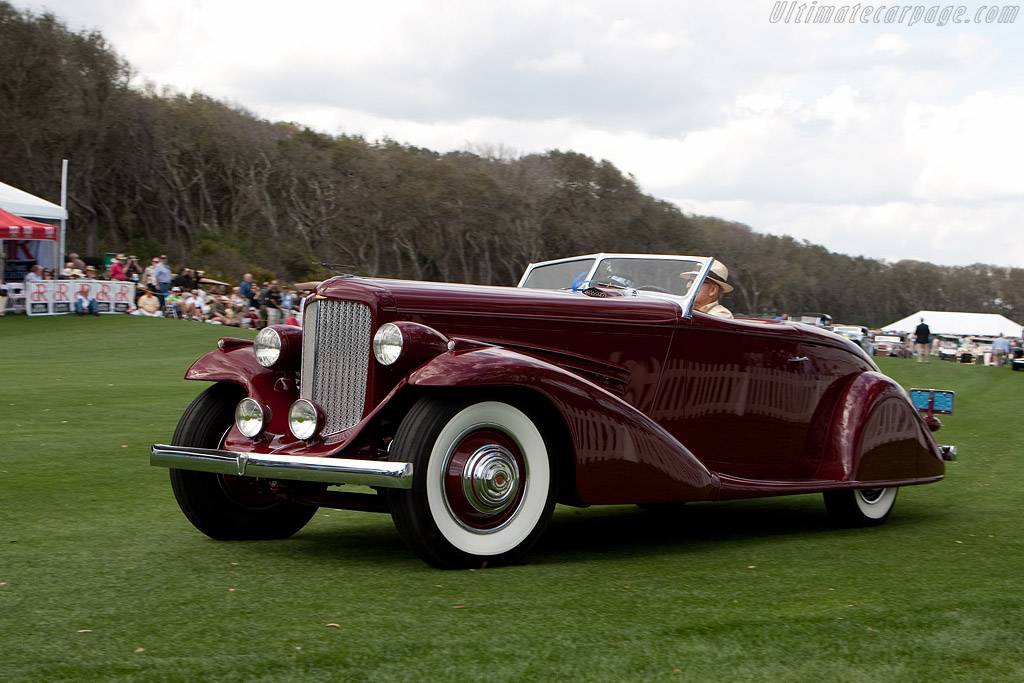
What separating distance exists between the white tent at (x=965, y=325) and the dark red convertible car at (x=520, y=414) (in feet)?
→ 266

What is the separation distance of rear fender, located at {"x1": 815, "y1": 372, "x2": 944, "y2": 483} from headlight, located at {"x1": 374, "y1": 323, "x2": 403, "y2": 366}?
3.05 m

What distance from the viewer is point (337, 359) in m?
5.22

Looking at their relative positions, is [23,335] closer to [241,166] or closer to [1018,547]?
A: [1018,547]

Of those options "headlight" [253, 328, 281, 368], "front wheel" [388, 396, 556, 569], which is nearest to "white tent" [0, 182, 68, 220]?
"headlight" [253, 328, 281, 368]

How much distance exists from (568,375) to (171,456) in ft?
6.59

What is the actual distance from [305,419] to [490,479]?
102 cm

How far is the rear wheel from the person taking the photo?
547 centimetres

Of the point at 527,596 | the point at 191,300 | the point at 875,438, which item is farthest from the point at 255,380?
the point at 191,300

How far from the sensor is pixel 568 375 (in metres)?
4.92

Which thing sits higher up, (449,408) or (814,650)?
(449,408)

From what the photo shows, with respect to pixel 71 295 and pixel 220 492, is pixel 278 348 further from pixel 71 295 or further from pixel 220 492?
pixel 71 295

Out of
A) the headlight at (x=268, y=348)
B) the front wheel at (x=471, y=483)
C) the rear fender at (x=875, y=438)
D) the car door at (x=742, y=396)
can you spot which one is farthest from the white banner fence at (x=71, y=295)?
the front wheel at (x=471, y=483)

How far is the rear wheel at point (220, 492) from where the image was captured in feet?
18.0

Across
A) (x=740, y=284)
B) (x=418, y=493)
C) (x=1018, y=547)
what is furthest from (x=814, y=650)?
(x=740, y=284)
